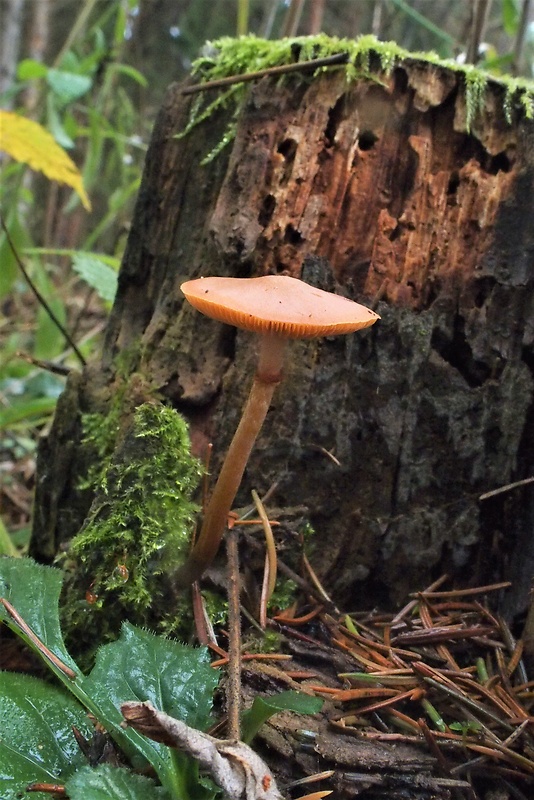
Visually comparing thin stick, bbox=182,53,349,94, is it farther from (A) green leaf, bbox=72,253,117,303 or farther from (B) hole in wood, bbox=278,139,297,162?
(A) green leaf, bbox=72,253,117,303

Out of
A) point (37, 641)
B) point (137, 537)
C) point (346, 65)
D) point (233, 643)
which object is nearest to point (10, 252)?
point (346, 65)

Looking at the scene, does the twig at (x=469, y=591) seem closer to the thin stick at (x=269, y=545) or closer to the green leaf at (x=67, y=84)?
the thin stick at (x=269, y=545)

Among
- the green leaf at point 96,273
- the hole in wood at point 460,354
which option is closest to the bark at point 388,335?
the hole in wood at point 460,354

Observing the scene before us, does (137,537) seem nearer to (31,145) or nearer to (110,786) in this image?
(110,786)

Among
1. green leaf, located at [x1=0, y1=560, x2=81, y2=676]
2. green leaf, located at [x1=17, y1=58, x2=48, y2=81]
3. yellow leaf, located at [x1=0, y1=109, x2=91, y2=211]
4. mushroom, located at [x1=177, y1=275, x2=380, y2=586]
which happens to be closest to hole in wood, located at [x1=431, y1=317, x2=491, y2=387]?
mushroom, located at [x1=177, y1=275, x2=380, y2=586]

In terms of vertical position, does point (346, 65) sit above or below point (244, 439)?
above

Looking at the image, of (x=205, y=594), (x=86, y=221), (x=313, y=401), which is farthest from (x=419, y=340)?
(x=86, y=221)

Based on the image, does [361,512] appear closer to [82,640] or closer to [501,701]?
[501,701]
